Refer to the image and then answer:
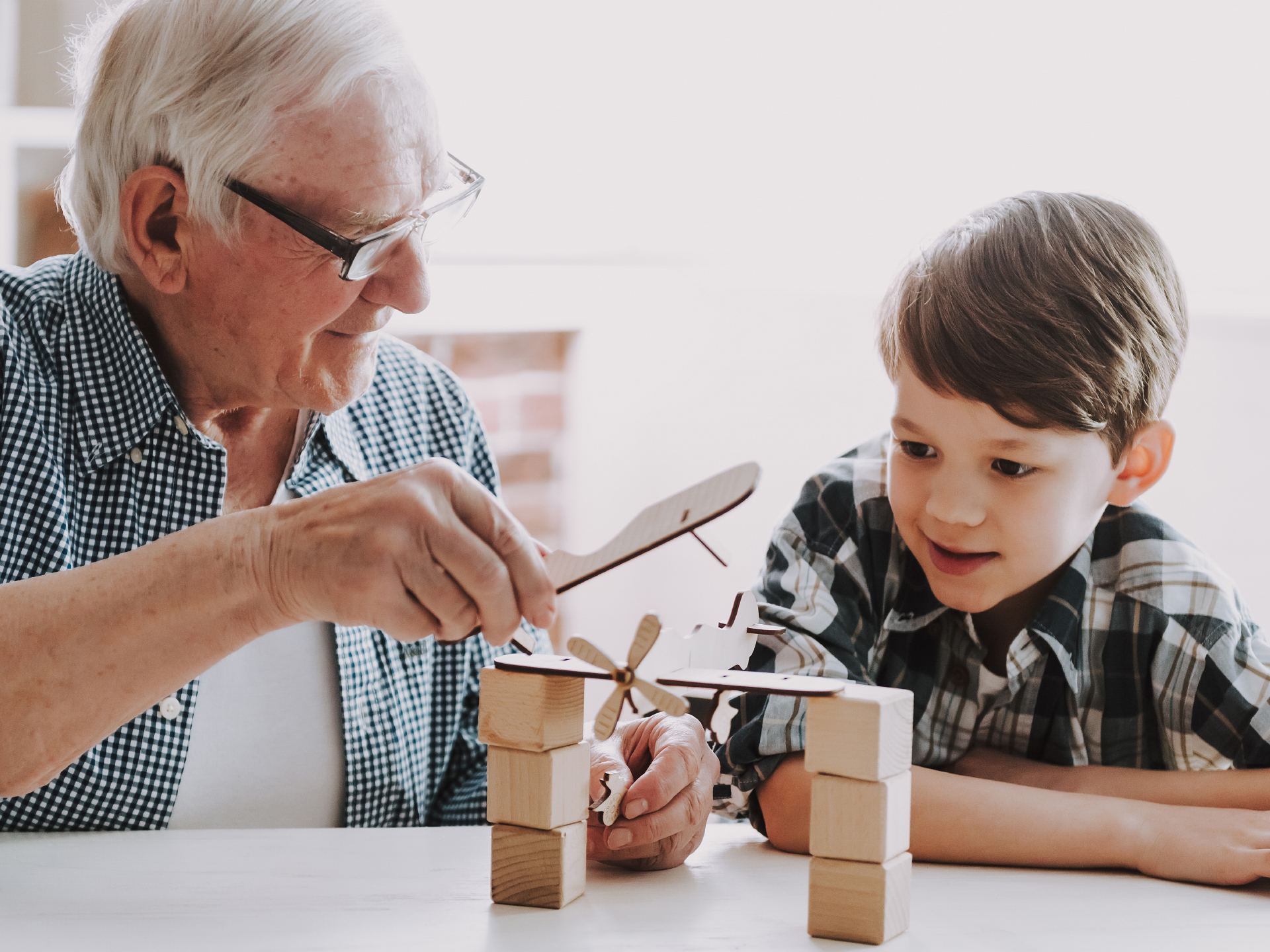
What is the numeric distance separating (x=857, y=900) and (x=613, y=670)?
0.78ft

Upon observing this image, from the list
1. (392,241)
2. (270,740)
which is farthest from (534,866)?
(392,241)

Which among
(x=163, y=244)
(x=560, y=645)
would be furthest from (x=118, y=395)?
(x=560, y=645)

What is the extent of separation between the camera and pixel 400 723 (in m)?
1.36

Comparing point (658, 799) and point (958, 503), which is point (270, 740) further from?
point (958, 503)

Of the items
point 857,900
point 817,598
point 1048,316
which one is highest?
point 1048,316

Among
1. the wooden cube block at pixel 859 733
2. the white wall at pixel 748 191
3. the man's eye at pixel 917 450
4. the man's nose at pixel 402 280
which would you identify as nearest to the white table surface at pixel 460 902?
the wooden cube block at pixel 859 733

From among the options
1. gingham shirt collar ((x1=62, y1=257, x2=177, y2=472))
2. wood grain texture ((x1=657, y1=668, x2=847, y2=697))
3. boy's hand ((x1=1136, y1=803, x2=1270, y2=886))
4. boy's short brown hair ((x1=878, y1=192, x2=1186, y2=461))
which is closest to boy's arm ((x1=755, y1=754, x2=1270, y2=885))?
boy's hand ((x1=1136, y1=803, x2=1270, y2=886))

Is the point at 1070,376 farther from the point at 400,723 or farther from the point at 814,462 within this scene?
the point at 814,462

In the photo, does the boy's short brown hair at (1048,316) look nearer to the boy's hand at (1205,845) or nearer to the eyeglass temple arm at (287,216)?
the boy's hand at (1205,845)

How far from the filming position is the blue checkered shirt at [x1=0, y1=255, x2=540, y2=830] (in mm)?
1155

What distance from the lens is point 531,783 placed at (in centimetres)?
88

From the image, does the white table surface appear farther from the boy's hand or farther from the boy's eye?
the boy's eye

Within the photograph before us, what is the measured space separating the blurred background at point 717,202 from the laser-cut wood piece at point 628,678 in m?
1.47

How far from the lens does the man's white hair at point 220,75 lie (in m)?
1.13
